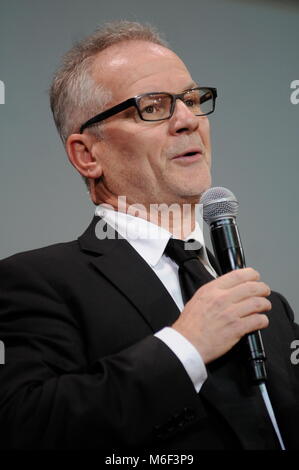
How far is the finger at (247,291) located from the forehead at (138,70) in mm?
729

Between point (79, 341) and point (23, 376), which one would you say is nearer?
point (23, 376)

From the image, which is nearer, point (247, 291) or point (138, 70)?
Answer: point (247, 291)

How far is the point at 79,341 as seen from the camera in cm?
135

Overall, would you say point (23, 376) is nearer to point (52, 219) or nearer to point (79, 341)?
point (79, 341)

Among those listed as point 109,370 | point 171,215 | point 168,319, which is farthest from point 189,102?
point 109,370

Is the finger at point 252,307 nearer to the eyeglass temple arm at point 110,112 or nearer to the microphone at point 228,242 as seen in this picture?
the microphone at point 228,242

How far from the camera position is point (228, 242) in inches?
50.4

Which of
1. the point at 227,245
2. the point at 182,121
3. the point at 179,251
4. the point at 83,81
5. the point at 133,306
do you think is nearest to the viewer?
the point at 227,245

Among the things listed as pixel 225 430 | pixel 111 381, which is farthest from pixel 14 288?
pixel 225 430

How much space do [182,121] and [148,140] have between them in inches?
4.3

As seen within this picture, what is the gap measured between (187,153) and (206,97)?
9.6 inches

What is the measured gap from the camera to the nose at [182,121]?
5.38 feet

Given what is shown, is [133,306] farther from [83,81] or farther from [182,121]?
[83,81]
